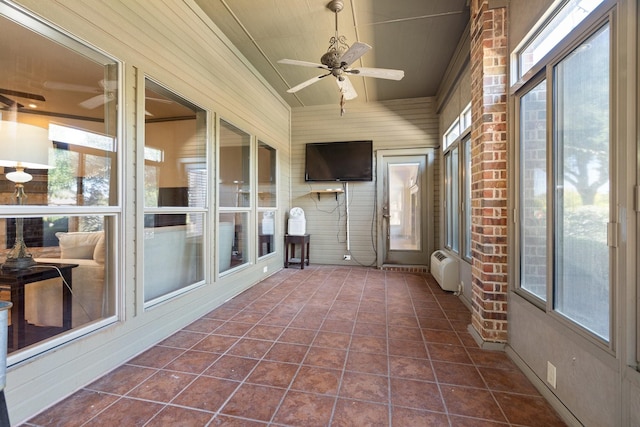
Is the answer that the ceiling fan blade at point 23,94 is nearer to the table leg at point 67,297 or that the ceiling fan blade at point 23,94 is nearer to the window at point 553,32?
the table leg at point 67,297

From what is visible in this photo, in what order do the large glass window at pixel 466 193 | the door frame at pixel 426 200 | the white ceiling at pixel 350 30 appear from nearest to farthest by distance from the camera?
1. the white ceiling at pixel 350 30
2. the large glass window at pixel 466 193
3. the door frame at pixel 426 200

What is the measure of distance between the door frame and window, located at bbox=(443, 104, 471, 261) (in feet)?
1.56

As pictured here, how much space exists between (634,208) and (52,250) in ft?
11.0

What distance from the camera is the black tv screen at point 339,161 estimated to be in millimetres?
5785

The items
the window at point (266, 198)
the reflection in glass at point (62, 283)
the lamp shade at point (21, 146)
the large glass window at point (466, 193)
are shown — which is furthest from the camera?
the window at point (266, 198)

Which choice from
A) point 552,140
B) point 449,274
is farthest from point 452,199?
point 552,140

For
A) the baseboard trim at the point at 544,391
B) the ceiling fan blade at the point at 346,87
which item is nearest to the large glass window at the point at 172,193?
the ceiling fan blade at the point at 346,87

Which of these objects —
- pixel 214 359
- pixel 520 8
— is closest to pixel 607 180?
pixel 520 8

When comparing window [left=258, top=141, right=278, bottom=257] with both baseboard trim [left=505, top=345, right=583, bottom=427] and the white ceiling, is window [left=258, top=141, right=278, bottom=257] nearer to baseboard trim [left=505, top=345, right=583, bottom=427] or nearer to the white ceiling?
the white ceiling

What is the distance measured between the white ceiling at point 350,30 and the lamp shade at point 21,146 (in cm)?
220

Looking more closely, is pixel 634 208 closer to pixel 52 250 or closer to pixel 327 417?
pixel 327 417

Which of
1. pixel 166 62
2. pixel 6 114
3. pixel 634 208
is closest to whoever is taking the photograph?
pixel 634 208

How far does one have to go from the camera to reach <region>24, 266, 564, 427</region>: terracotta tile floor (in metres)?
1.63

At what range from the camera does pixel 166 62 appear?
267 cm
